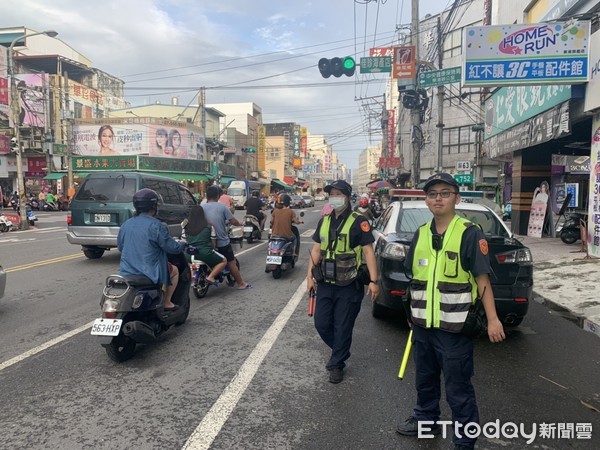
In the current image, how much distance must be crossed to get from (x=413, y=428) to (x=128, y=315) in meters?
2.73

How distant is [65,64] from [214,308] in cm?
4625

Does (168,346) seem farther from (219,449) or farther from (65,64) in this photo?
(65,64)

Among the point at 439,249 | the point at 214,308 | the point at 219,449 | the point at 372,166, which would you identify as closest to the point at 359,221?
the point at 439,249

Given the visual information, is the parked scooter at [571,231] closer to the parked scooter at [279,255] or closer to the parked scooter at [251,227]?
the parked scooter at [279,255]

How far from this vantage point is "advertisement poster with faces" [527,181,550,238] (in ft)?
46.5

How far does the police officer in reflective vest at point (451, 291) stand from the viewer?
8.94 feet

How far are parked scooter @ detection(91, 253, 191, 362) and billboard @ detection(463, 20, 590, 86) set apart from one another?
29.3 feet

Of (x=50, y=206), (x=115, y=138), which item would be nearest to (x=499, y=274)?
(x=50, y=206)

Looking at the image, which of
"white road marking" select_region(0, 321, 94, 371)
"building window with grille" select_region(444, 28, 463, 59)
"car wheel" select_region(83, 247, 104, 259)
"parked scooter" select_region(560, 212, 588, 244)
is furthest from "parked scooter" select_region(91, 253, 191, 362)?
"building window with grille" select_region(444, 28, 463, 59)

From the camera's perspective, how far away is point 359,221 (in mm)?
3971

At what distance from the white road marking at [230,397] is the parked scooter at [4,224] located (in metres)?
17.4

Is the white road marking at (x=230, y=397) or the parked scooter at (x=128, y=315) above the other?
the parked scooter at (x=128, y=315)

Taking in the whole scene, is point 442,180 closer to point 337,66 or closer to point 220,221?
point 220,221

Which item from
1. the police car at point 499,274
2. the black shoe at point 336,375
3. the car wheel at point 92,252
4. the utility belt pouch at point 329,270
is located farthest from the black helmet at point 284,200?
the black shoe at point 336,375
